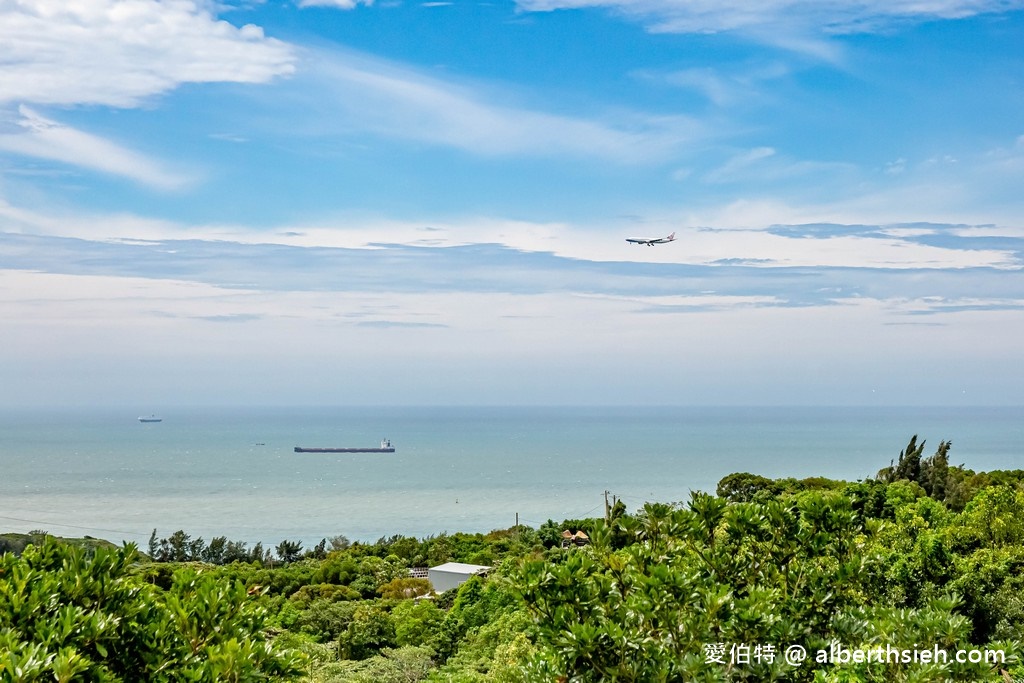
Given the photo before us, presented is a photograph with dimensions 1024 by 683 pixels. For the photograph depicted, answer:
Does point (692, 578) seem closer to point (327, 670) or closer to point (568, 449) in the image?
point (327, 670)

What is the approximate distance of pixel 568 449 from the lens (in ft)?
429

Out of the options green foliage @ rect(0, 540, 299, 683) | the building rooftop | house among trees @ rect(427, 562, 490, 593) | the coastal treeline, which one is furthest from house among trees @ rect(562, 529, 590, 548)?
green foliage @ rect(0, 540, 299, 683)

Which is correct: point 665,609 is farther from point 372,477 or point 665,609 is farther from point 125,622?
point 372,477

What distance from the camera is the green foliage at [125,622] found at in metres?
4.16

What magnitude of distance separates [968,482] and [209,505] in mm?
60919

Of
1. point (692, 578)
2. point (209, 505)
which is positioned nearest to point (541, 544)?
point (692, 578)

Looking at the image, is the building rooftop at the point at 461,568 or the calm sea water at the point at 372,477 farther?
the calm sea water at the point at 372,477

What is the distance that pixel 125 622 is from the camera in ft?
14.9

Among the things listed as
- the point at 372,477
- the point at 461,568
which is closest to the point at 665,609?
the point at 461,568

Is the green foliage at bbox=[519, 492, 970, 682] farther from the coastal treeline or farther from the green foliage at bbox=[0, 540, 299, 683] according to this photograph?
the green foliage at bbox=[0, 540, 299, 683]

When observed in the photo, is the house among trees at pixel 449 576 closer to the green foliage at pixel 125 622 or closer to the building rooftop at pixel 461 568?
the building rooftop at pixel 461 568

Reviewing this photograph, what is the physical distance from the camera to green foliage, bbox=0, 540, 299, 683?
4156 mm

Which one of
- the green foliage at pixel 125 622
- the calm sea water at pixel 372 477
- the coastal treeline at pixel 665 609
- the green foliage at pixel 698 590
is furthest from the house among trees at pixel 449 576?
the green foliage at pixel 125 622

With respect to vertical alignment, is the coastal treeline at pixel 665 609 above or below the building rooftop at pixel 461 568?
above
